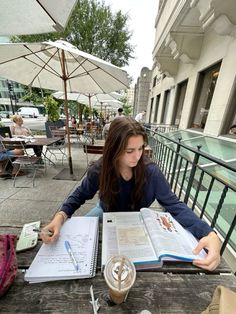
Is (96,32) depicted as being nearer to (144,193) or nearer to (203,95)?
(203,95)

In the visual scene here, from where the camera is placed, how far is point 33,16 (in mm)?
1122

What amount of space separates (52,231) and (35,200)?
8.41ft

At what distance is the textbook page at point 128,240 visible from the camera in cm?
81

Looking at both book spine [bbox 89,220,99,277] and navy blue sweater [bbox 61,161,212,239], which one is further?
navy blue sweater [bbox 61,161,212,239]

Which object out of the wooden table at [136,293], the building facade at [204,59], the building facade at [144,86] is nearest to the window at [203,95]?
the building facade at [204,59]

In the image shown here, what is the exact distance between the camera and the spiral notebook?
741 millimetres

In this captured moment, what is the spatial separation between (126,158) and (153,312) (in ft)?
2.84

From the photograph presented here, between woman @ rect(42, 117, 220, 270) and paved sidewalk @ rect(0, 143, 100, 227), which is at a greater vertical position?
woman @ rect(42, 117, 220, 270)

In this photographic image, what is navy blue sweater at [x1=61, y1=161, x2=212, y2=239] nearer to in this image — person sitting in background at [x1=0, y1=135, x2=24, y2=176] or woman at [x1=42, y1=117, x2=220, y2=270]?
woman at [x1=42, y1=117, x2=220, y2=270]

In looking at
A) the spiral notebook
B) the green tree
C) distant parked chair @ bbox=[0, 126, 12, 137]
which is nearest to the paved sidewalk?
distant parked chair @ bbox=[0, 126, 12, 137]

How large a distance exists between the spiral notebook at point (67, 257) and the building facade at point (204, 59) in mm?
4233

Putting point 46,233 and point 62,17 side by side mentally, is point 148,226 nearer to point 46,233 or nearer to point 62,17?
point 46,233

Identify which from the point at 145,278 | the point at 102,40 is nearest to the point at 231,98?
the point at 145,278

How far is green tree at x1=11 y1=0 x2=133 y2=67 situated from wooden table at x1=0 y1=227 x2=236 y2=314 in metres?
12.5
